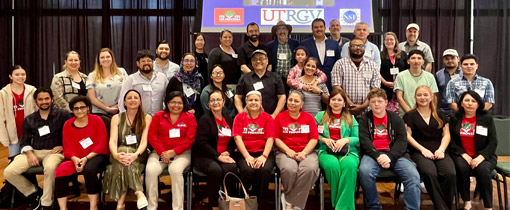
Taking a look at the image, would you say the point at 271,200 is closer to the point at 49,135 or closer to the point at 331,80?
the point at 331,80

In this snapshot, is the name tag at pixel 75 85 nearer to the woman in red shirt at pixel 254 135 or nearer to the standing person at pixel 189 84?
the standing person at pixel 189 84

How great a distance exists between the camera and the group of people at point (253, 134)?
3.41 m

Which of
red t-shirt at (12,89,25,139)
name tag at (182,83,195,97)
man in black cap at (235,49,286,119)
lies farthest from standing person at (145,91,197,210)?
red t-shirt at (12,89,25,139)

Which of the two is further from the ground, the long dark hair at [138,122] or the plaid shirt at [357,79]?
the plaid shirt at [357,79]

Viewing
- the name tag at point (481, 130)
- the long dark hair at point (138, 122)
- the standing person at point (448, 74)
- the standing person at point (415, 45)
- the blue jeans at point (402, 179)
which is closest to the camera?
the blue jeans at point (402, 179)

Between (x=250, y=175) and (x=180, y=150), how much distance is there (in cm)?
66

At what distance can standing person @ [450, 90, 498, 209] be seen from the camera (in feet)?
11.2

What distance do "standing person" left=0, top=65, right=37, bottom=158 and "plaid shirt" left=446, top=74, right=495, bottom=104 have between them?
4.10 m

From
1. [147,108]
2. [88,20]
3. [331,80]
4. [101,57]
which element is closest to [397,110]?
[331,80]

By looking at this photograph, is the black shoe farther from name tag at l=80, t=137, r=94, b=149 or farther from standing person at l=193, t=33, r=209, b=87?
standing person at l=193, t=33, r=209, b=87

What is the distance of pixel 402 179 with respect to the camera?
338 cm

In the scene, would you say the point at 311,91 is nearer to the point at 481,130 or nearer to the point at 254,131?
the point at 254,131

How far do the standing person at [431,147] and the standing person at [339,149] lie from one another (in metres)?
0.50

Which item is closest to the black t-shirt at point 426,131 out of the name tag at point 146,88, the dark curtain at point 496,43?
the name tag at point 146,88
